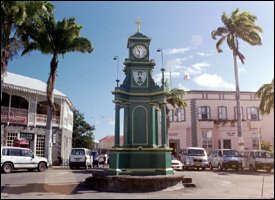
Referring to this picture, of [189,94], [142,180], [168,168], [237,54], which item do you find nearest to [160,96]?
[168,168]

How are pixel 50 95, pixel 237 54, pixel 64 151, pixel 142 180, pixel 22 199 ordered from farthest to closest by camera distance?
pixel 64 151 < pixel 237 54 < pixel 50 95 < pixel 142 180 < pixel 22 199

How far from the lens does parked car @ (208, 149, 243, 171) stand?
88.4ft

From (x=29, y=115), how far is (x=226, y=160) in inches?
740

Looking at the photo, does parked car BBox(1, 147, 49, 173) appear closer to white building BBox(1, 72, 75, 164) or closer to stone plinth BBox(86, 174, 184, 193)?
white building BBox(1, 72, 75, 164)

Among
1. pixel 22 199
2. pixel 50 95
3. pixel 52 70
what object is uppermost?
pixel 52 70

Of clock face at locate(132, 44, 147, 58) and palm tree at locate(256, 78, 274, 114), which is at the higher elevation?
clock face at locate(132, 44, 147, 58)

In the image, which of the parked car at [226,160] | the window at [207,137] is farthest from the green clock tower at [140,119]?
the window at [207,137]

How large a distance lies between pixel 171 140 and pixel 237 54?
16.6 m

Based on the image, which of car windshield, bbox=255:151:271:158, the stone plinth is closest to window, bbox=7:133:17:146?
the stone plinth

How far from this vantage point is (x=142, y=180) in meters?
12.2

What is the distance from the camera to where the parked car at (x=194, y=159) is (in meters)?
27.8

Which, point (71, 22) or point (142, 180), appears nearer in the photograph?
point (142, 180)

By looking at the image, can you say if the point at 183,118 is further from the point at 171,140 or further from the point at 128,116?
the point at 128,116

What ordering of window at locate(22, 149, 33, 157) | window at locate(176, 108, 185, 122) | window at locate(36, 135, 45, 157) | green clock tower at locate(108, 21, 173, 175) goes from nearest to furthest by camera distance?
green clock tower at locate(108, 21, 173, 175) < window at locate(22, 149, 33, 157) < window at locate(36, 135, 45, 157) < window at locate(176, 108, 185, 122)
